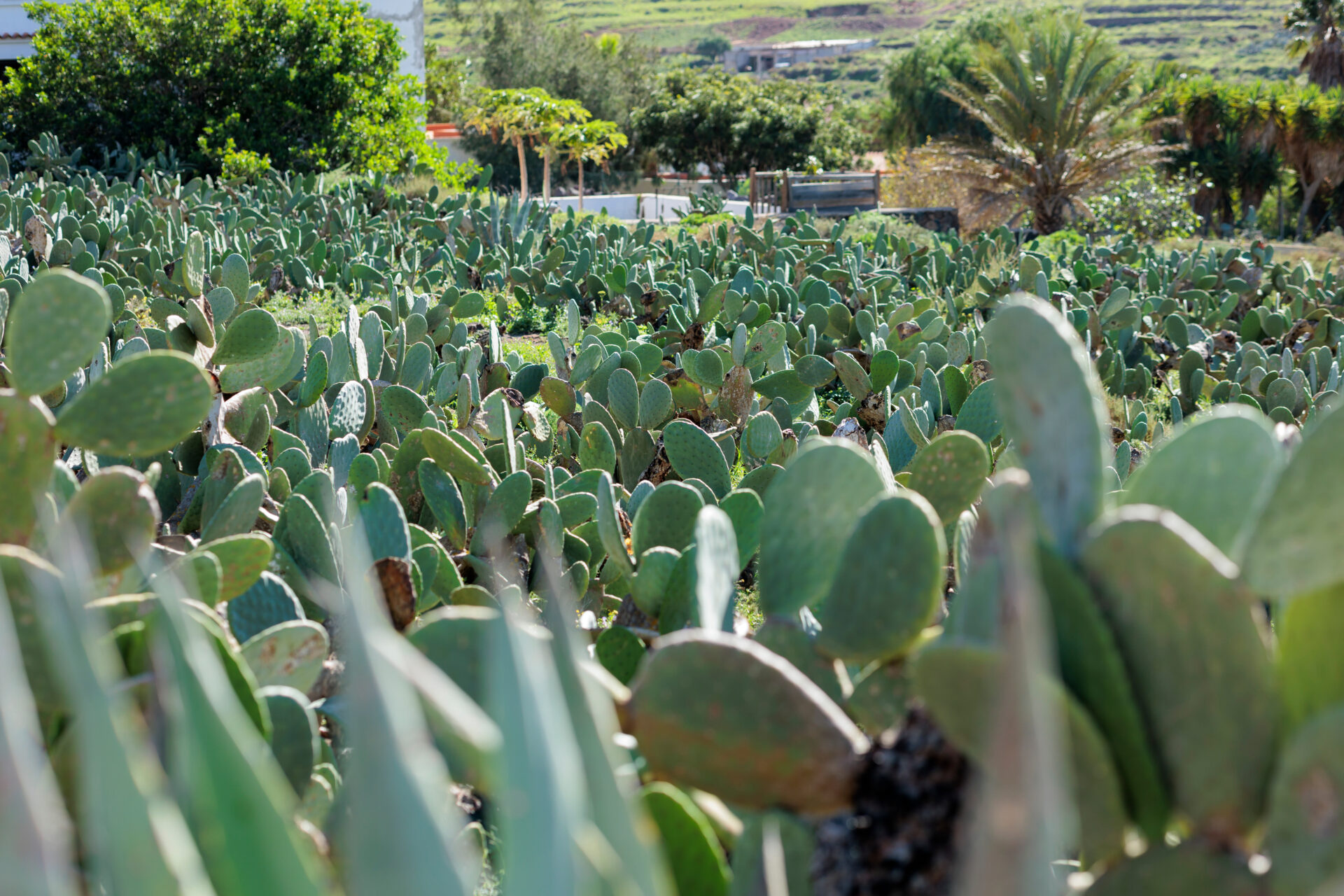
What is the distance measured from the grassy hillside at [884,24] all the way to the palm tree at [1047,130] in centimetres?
5824

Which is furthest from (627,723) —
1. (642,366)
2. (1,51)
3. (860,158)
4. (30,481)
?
(860,158)

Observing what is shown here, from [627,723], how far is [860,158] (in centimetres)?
4214

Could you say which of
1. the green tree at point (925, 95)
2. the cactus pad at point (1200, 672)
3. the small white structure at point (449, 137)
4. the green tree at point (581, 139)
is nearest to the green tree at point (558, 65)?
the small white structure at point (449, 137)

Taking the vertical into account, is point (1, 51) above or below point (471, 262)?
above

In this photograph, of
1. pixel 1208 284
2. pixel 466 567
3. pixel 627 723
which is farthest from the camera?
pixel 1208 284

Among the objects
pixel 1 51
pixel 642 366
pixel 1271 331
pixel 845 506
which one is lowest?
pixel 1271 331

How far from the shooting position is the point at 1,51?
22.5m

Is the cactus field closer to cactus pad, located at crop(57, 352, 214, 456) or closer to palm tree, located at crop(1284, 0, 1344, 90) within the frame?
cactus pad, located at crop(57, 352, 214, 456)

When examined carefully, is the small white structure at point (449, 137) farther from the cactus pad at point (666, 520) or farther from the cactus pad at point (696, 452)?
the cactus pad at point (666, 520)

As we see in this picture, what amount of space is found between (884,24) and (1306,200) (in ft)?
350

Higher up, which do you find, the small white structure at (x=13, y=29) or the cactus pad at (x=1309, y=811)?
the small white structure at (x=13, y=29)

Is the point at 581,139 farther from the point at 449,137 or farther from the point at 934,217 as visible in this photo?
the point at 449,137

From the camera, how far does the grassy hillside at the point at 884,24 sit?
88.4 metres

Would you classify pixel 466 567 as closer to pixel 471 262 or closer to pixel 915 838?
pixel 915 838
